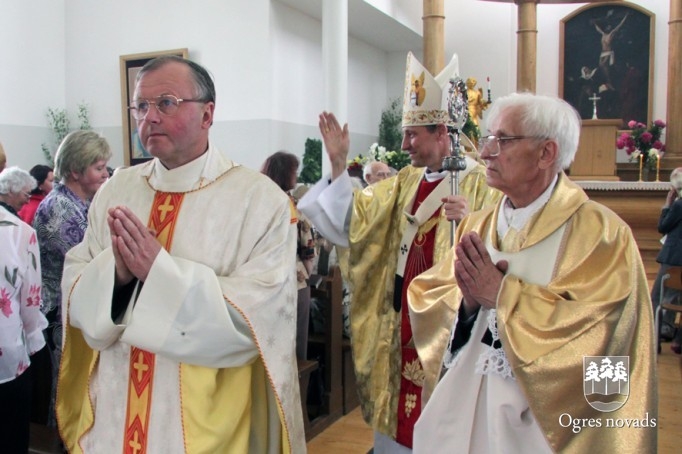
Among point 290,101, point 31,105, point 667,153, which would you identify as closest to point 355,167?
point 290,101

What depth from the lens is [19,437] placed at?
8.39 ft

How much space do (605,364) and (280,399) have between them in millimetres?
909

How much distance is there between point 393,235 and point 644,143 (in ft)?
31.5

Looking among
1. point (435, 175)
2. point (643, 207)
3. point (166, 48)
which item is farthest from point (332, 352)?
point (166, 48)

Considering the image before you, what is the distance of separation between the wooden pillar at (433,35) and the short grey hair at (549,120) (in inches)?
344

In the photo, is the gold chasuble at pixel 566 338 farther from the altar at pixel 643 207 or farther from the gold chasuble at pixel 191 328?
the altar at pixel 643 207

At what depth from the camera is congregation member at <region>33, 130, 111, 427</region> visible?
3193 mm

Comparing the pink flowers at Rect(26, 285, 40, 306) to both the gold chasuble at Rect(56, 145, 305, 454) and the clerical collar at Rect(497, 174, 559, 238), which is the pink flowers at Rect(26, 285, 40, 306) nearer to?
the gold chasuble at Rect(56, 145, 305, 454)

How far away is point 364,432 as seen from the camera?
14.1ft

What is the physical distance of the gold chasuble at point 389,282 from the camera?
9.26 feet

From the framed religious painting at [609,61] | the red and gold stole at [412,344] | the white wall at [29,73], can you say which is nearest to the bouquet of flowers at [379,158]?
the red and gold stole at [412,344]

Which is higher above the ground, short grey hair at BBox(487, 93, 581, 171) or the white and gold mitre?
the white and gold mitre

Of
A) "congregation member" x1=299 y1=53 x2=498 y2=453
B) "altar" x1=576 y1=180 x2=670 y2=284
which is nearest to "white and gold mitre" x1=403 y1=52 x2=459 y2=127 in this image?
"congregation member" x1=299 y1=53 x2=498 y2=453

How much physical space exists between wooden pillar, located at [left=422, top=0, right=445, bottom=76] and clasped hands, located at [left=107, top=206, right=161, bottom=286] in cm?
913
